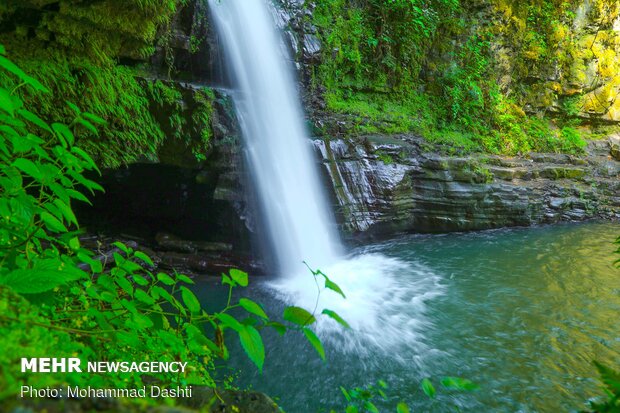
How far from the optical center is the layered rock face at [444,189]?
7176mm

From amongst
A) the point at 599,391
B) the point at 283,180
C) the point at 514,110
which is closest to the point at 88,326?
the point at 599,391

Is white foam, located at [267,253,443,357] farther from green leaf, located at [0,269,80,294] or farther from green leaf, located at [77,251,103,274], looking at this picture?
green leaf, located at [0,269,80,294]

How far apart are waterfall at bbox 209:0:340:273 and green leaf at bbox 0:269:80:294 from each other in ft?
17.2

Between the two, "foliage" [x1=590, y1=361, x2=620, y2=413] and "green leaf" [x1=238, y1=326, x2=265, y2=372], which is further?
"green leaf" [x1=238, y1=326, x2=265, y2=372]

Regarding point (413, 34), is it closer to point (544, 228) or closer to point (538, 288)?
point (544, 228)

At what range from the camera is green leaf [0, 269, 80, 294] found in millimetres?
958

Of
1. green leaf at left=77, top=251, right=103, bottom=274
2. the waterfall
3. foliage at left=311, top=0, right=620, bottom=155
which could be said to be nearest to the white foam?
the waterfall

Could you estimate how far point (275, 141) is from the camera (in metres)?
6.62

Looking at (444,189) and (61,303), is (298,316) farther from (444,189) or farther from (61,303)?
(444,189)

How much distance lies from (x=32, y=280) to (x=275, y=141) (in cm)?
581

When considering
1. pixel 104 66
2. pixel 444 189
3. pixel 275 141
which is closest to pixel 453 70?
pixel 444 189

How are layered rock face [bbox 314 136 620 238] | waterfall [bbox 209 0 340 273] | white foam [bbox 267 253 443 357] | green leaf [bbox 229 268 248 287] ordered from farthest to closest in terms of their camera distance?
layered rock face [bbox 314 136 620 238]
waterfall [bbox 209 0 340 273]
white foam [bbox 267 253 443 357]
green leaf [bbox 229 268 248 287]

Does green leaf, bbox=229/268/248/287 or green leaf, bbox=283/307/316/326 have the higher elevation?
green leaf, bbox=229/268/248/287

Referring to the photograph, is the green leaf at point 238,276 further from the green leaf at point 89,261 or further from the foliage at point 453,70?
the foliage at point 453,70
